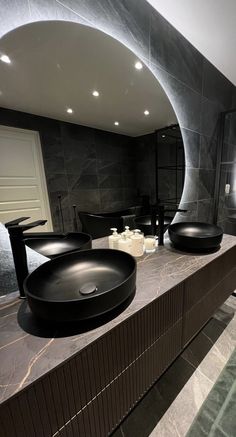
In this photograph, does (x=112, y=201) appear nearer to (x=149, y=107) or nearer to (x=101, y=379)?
(x=149, y=107)

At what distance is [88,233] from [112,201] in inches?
9.7

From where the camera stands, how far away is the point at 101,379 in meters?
0.66

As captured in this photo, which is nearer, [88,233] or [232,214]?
[88,233]

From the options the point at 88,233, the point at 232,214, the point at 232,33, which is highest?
the point at 232,33

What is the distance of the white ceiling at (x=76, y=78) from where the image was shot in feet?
2.65

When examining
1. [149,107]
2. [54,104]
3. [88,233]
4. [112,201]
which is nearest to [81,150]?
[54,104]

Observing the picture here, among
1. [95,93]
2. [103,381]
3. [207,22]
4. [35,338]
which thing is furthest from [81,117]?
[207,22]

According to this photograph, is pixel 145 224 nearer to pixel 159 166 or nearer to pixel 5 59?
pixel 159 166

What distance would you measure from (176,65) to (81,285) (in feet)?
5.77

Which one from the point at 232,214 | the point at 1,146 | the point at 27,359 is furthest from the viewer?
the point at 232,214

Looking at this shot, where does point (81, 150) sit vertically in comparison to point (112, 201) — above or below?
above

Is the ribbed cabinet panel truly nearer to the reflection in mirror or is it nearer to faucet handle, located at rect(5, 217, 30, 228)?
faucet handle, located at rect(5, 217, 30, 228)

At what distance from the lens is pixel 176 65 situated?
1.52 metres

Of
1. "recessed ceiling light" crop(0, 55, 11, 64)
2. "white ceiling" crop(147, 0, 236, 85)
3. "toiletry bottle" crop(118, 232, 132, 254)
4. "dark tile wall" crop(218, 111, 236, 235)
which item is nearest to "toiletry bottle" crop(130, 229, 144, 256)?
"toiletry bottle" crop(118, 232, 132, 254)
